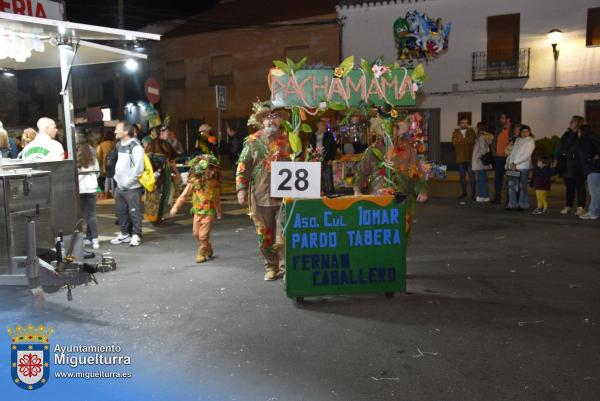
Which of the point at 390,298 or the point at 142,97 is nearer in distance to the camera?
the point at 390,298

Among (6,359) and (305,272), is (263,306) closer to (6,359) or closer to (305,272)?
(305,272)

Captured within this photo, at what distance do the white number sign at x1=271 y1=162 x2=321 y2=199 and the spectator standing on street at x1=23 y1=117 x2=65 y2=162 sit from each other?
2.99m

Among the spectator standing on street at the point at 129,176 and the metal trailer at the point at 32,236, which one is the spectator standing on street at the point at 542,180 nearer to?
the spectator standing on street at the point at 129,176

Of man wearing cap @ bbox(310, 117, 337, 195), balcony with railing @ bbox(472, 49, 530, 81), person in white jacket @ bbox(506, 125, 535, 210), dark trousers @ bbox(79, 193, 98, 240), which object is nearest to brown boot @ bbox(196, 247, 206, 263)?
dark trousers @ bbox(79, 193, 98, 240)

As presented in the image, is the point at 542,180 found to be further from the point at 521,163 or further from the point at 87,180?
the point at 87,180

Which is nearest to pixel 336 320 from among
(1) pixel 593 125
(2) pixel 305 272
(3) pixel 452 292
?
(2) pixel 305 272

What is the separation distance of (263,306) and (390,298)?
1.36 m

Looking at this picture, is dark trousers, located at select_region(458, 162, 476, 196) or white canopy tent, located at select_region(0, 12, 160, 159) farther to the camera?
dark trousers, located at select_region(458, 162, 476, 196)

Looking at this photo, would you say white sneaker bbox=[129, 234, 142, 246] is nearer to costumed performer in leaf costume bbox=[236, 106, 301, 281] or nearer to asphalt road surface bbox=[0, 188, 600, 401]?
asphalt road surface bbox=[0, 188, 600, 401]

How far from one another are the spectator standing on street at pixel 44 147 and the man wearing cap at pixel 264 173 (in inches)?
91.0

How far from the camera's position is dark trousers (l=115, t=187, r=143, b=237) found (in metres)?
8.84

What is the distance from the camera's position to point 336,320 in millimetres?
5152

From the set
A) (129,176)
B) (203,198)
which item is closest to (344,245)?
A: (203,198)

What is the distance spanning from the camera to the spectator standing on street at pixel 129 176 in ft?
28.4
